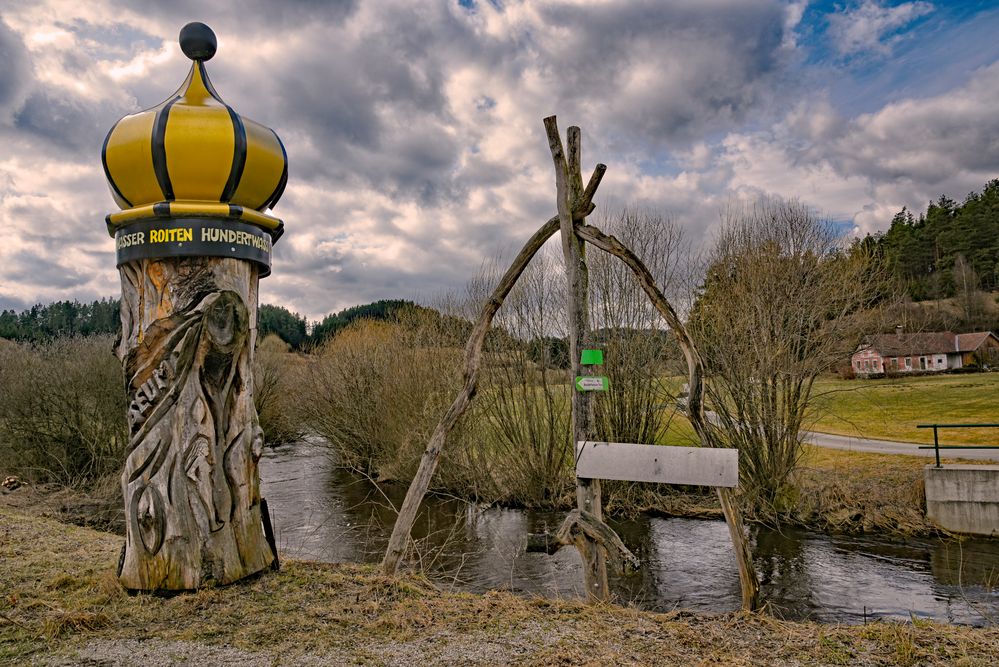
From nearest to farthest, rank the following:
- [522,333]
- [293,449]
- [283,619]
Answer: [283,619] < [522,333] < [293,449]

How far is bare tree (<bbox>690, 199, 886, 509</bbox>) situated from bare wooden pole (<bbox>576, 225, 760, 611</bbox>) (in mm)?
7251

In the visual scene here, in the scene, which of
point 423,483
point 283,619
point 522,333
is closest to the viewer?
point 283,619

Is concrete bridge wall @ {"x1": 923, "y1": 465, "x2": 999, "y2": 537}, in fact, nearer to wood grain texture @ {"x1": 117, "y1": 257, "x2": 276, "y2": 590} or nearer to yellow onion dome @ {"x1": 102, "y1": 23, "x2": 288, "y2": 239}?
wood grain texture @ {"x1": 117, "y1": 257, "x2": 276, "y2": 590}

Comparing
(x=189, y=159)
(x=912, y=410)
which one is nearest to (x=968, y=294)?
(x=912, y=410)

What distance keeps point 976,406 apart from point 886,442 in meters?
8.67

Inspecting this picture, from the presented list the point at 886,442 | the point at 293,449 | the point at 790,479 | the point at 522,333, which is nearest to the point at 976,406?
the point at 886,442

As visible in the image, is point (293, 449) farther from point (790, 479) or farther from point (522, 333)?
point (790, 479)

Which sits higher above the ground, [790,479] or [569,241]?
[569,241]

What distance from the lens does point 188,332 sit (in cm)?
491

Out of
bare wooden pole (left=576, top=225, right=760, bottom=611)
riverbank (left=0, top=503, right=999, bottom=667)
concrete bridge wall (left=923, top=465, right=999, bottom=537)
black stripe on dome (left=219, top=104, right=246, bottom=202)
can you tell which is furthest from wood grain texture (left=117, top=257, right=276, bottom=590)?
concrete bridge wall (left=923, top=465, right=999, bottom=537)

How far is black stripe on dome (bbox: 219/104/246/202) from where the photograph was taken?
199 inches

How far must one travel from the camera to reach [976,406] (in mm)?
24047

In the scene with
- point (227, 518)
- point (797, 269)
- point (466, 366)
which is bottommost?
point (227, 518)

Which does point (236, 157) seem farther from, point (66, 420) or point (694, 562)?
point (66, 420)
